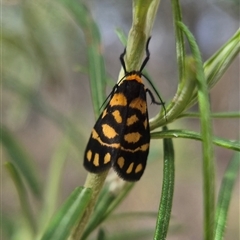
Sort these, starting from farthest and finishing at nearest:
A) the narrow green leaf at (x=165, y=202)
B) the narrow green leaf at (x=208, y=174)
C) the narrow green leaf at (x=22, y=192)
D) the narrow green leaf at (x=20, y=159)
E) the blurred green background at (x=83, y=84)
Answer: the blurred green background at (x=83, y=84) < the narrow green leaf at (x=20, y=159) < the narrow green leaf at (x=22, y=192) < the narrow green leaf at (x=165, y=202) < the narrow green leaf at (x=208, y=174)

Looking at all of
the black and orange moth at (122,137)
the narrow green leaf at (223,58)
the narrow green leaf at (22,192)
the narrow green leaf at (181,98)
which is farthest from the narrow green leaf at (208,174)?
the narrow green leaf at (22,192)

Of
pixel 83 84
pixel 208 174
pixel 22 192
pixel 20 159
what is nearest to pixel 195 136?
pixel 208 174

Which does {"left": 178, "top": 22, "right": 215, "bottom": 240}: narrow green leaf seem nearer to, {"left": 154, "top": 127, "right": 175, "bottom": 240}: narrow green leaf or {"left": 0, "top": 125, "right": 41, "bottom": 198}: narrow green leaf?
{"left": 154, "top": 127, "right": 175, "bottom": 240}: narrow green leaf

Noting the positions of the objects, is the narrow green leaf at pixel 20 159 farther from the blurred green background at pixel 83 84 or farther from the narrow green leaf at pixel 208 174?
the narrow green leaf at pixel 208 174

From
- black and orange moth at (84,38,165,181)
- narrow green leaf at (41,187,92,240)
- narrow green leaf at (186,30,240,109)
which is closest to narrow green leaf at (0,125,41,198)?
black and orange moth at (84,38,165,181)

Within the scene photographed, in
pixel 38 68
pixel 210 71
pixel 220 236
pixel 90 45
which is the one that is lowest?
pixel 220 236

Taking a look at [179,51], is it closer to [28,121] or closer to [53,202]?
[53,202]

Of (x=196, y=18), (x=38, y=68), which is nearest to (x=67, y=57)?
(x=38, y=68)
